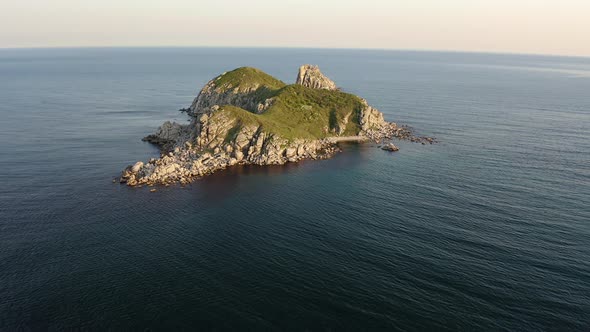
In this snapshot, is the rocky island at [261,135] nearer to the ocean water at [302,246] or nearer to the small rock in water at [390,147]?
the ocean water at [302,246]

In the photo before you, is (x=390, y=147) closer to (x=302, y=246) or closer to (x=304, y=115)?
(x=304, y=115)

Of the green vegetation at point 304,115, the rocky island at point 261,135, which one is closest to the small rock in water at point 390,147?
the rocky island at point 261,135

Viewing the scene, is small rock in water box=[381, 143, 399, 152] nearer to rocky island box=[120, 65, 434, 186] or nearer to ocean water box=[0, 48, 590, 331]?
rocky island box=[120, 65, 434, 186]

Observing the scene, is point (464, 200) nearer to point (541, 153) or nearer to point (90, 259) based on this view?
point (541, 153)

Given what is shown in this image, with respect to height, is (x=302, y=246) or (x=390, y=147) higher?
(x=390, y=147)

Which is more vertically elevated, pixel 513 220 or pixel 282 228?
pixel 513 220

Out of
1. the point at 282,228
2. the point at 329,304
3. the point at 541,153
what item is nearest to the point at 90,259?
the point at 282,228

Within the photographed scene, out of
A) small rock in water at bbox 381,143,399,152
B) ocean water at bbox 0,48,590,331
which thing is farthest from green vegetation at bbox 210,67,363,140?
ocean water at bbox 0,48,590,331

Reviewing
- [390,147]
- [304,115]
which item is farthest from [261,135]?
[390,147]
